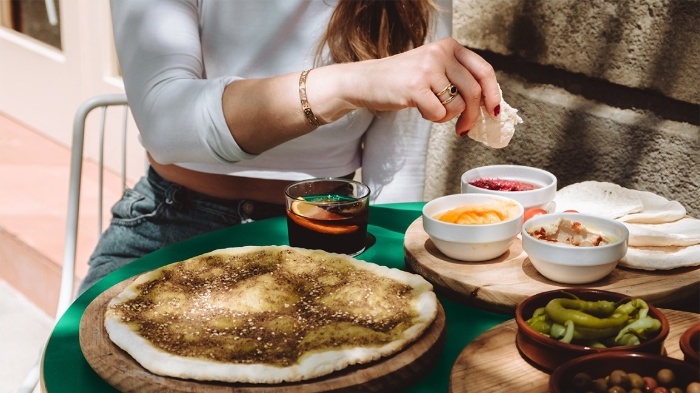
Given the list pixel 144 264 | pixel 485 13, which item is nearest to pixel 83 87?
pixel 485 13

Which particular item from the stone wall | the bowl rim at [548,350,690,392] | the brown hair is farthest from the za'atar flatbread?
the stone wall

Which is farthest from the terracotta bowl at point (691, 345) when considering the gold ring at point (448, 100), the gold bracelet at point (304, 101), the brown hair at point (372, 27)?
the brown hair at point (372, 27)

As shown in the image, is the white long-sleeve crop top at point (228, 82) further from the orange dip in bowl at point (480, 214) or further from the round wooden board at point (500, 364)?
the round wooden board at point (500, 364)

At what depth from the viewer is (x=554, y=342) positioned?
1231mm

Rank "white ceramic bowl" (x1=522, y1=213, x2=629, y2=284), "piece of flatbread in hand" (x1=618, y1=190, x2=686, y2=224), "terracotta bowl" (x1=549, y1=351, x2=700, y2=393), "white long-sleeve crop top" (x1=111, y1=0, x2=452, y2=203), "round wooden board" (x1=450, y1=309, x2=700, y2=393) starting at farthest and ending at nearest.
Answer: "white long-sleeve crop top" (x1=111, y1=0, x2=452, y2=203) → "piece of flatbread in hand" (x1=618, y1=190, x2=686, y2=224) → "white ceramic bowl" (x1=522, y1=213, x2=629, y2=284) → "round wooden board" (x1=450, y1=309, x2=700, y2=393) → "terracotta bowl" (x1=549, y1=351, x2=700, y2=393)

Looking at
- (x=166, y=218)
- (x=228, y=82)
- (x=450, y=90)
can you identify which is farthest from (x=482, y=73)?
(x=166, y=218)

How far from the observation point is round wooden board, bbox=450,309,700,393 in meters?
1.23

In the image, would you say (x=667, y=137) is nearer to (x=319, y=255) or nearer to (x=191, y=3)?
(x=319, y=255)

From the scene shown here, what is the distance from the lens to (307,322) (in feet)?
4.57

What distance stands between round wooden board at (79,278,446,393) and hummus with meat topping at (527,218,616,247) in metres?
0.34

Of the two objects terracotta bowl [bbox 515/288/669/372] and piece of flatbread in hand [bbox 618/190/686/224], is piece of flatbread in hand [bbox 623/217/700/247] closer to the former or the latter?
piece of flatbread in hand [bbox 618/190/686/224]

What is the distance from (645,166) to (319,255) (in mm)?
Result: 1103

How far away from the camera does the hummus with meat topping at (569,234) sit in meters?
1.60

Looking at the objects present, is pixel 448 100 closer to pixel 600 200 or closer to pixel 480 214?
pixel 480 214
